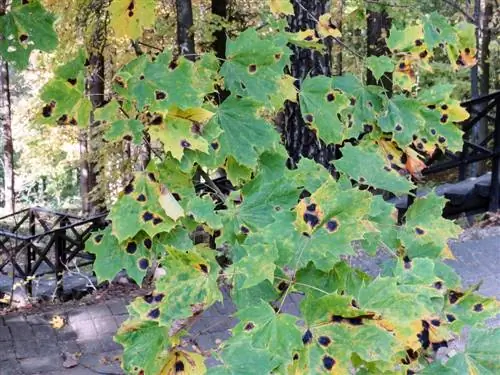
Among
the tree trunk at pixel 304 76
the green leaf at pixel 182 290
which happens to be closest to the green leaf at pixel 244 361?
the green leaf at pixel 182 290

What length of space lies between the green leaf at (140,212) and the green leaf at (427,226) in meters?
0.57

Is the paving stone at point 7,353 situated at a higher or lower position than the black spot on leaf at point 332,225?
lower

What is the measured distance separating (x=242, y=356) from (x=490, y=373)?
1.63ft

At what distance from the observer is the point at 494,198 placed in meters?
6.87

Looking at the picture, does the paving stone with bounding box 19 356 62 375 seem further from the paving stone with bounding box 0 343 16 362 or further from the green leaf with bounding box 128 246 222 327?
the green leaf with bounding box 128 246 222 327

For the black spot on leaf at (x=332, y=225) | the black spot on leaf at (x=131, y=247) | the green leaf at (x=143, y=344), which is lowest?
the green leaf at (x=143, y=344)

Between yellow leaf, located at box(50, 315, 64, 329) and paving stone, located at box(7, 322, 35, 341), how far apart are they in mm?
189

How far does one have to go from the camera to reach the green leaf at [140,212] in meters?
1.14

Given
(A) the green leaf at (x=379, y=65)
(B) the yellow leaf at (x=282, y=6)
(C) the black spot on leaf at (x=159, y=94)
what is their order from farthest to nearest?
(B) the yellow leaf at (x=282, y=6), (A) the green leaf at (x=379, y=65), (C) the black spot on leaf at (x=159, y=94)

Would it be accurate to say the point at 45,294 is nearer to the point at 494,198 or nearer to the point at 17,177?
the point at 494,198

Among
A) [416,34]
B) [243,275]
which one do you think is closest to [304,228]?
[243,275]

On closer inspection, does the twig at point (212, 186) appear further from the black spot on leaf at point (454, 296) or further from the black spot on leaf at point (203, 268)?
the black spot on leaf at point (454, 296)

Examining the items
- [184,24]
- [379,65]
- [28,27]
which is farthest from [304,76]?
[184,24]

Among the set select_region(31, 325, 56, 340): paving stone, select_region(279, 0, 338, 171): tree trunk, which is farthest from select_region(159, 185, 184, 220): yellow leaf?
select_region(31, 325, 56, 340): paving stone
